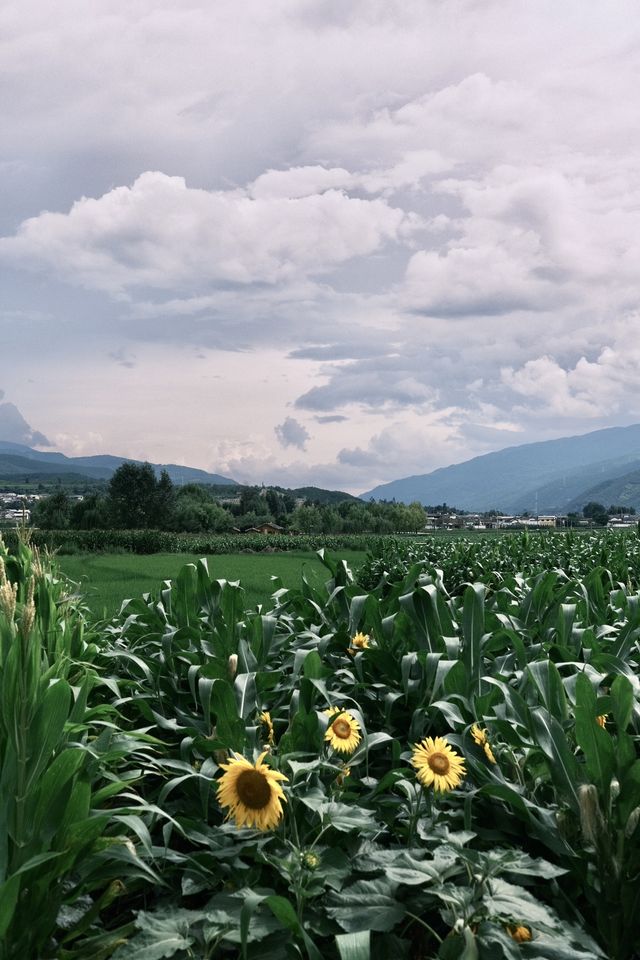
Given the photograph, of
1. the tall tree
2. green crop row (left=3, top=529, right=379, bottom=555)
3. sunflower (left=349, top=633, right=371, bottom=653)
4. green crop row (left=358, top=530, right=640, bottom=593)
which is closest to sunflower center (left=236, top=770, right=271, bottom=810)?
sunflower (left=349, top=633, right=371, bottom=653)

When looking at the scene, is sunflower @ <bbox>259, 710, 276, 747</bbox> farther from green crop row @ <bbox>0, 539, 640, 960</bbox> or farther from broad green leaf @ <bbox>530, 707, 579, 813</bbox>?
broad green leaf @ <bbox>530, 707, 579, 813</bbox>

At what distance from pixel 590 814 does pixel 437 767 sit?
42 cm

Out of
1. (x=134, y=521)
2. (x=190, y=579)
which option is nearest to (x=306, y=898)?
(x=190, y=579)

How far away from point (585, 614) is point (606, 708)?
2.09 meters

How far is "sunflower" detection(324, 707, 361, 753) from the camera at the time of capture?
93.0 inches

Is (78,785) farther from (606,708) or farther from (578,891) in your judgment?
(606,708)

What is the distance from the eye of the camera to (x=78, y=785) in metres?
1.87

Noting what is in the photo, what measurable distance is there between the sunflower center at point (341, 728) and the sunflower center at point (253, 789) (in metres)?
0.56

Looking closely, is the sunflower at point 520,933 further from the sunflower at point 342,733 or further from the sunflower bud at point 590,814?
the sunflower at point 342,733

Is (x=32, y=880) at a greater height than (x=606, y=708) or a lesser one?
lesser

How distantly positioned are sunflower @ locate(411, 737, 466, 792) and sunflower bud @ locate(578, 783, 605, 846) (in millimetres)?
356

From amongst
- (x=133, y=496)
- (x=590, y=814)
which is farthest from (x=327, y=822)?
(x=133, y=496)

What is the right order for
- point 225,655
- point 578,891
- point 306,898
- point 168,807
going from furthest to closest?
point 225,655, point 168,807, point 578,891, point 306,898

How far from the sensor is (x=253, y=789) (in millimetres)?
1883
